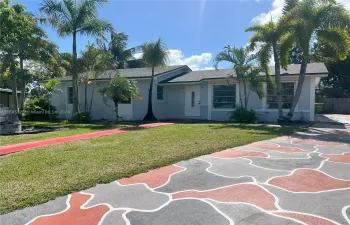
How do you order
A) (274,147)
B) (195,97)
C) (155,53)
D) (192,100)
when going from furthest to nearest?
1. (192,100)
2. (195,97)
3. (155,53)
4. (274,147)

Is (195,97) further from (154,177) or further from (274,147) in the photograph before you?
(154,177)

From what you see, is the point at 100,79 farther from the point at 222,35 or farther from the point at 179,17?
the point at 222,35

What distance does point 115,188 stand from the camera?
14.4 ft

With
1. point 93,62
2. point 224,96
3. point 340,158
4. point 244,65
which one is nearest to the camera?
point 340,158

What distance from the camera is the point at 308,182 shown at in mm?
4602

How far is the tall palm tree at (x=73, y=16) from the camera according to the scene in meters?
16.8

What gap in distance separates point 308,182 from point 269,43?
11.4 m

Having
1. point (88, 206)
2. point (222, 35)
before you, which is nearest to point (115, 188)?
point (88, 206)

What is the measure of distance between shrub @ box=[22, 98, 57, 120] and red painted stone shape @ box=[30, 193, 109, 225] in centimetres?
1815

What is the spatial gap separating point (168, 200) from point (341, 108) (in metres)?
31.4

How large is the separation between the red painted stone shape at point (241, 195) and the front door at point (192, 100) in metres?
14.8

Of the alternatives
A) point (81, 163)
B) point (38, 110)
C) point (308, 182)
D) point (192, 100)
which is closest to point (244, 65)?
point (192, 100)

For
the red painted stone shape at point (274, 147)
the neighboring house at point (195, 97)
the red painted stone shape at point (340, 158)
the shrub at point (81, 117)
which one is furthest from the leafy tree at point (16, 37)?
the red painted stone shape at point (340, 158)

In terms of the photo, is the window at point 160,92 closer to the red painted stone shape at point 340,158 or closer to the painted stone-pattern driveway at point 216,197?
the painted stone-pattern driveway at point 216,197
